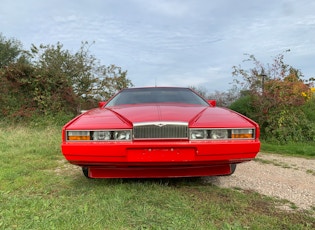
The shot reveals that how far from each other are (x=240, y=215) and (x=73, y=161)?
5.23ft

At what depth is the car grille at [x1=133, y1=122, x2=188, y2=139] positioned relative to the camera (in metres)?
2.78

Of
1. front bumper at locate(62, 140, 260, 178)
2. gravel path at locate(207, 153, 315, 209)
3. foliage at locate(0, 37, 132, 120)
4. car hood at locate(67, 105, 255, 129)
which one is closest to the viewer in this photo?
front bumper at locate(62, 140, 260, 178)

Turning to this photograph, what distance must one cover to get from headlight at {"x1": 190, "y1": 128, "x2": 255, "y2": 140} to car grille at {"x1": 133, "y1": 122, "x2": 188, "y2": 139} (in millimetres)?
99

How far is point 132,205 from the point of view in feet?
8.31

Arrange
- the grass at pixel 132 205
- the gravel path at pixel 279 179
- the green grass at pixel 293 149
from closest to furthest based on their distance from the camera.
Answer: the grass at pixel 132 205 < the gravel path at pixel 279 179 < the green grass at pixel 293 149

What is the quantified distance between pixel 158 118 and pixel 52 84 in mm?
9091

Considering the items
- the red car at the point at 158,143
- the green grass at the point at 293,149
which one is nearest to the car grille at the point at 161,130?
the red car at the point at 158,143

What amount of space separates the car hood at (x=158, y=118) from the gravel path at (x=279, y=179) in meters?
0.85

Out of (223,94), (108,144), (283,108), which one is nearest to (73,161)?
(108,144)

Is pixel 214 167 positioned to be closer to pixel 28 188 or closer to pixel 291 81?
pixel 28 188

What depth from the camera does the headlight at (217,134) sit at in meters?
2.82

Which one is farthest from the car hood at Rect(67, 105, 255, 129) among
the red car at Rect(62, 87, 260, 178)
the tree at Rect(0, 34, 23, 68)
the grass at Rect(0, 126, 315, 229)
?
the tree at Rect(0, 34, 23, 68)

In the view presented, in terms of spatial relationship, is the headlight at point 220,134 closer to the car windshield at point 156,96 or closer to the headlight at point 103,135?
A: the headlight at point 103,135

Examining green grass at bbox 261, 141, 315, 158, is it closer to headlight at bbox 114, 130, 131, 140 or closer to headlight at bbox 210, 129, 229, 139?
headlight at bbox 210, 129, 229, 139
